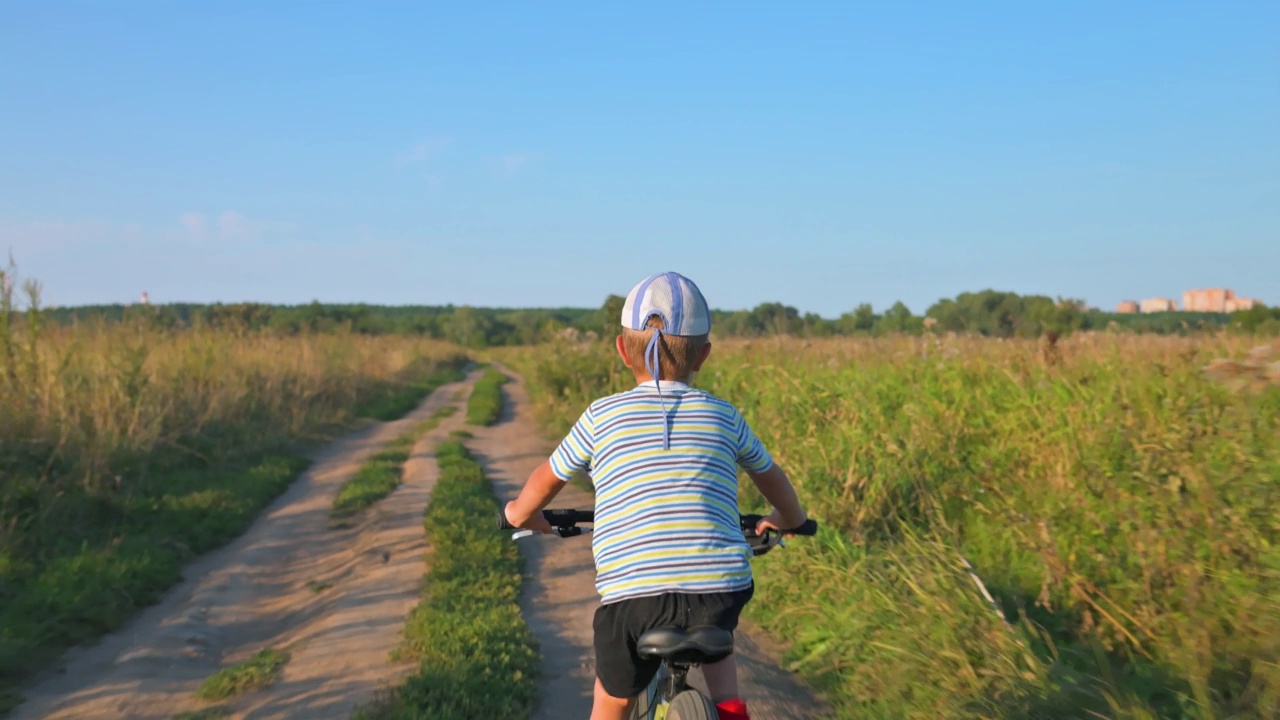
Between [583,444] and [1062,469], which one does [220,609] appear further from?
[1062,469]

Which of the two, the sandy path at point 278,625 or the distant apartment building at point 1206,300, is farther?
the distant apartment building at point 1206,300

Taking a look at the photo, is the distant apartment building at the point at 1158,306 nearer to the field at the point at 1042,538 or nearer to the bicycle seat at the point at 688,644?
the field at the point at 1042,538

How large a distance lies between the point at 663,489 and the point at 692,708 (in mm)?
603

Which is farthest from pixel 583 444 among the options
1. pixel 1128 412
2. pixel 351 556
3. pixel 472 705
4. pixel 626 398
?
pixel 351 556

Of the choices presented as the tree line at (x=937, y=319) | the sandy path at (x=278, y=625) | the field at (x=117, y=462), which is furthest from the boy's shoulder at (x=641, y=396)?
the tree line at (x=937, y=319)

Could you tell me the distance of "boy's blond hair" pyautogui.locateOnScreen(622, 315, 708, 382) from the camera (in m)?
2.70

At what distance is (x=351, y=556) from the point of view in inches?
329

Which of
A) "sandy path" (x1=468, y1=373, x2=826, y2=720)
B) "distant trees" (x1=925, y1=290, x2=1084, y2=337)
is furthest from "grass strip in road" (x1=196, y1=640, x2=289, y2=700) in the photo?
"distant trees" (x1=925, y1=290, x2=1084, y2=337)

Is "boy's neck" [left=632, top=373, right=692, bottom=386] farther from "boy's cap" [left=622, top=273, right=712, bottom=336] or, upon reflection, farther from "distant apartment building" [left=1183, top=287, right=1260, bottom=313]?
"distant apartment building" [left=1183, top=287, right=1260, bottom=313]

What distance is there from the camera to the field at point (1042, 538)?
13.2 ft

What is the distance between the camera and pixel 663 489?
262cm

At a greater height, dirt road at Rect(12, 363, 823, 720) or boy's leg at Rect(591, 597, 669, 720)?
boy's leg at Rect(591, 597, 669, 720)

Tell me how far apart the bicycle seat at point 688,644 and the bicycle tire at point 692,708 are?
0.30 feet

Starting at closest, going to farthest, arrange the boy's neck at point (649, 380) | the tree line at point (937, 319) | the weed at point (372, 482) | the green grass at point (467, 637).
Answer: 1. the boy's neck at point (649, 380)
2. the green grass at point (467, 637)
3. the tree line at point (937, 319)
4. the weed at point (372, 482)
